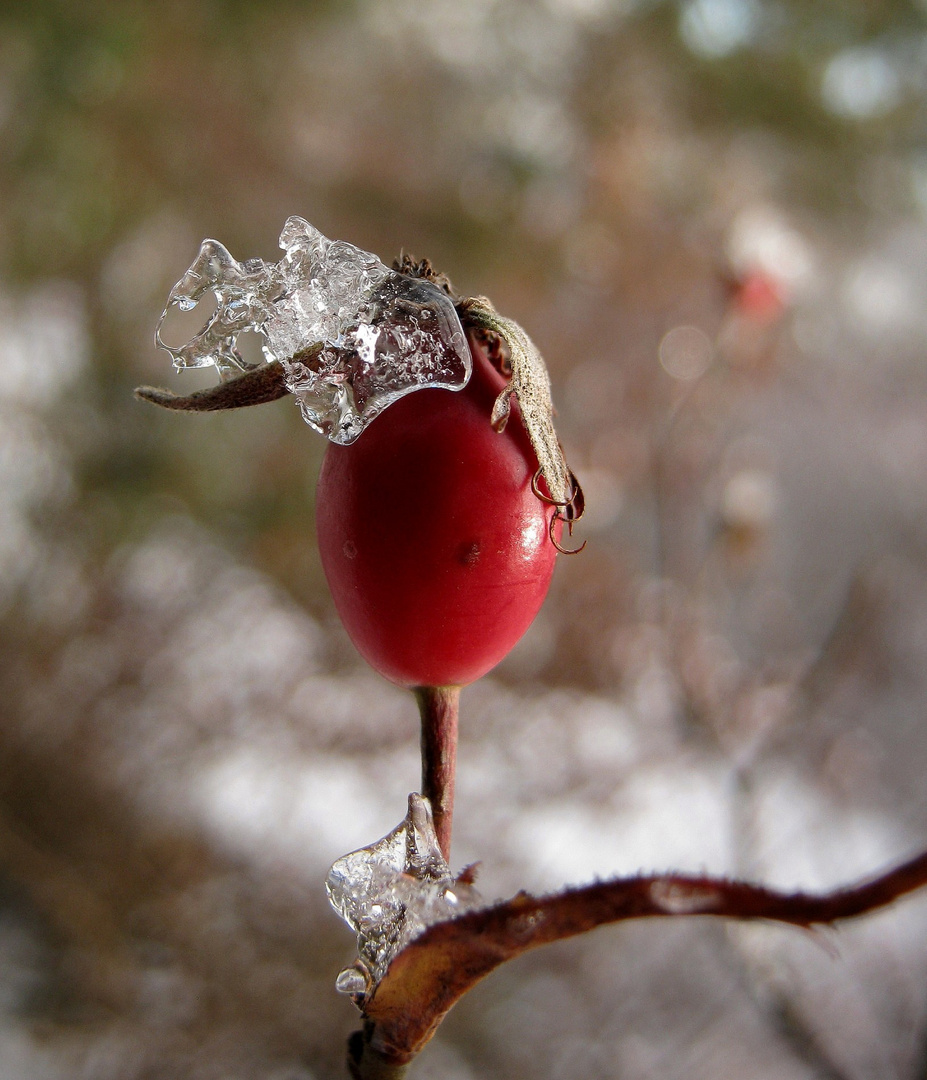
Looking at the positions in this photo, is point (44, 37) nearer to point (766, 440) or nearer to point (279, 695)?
point (279, 695)

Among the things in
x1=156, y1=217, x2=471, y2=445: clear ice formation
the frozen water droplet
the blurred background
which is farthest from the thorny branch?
the blurred background

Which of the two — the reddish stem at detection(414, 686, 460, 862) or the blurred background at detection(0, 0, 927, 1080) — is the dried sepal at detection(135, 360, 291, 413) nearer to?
the reddish stem at detection(414, 686, 460, 862)

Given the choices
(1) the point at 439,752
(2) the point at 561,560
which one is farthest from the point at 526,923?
(2) the point at 561,560

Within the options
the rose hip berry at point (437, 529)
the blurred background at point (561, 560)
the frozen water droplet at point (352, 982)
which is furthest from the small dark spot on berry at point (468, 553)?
the blurred background at point (561, 560)

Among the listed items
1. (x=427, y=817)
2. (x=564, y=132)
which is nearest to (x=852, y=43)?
(x=564, y=132)

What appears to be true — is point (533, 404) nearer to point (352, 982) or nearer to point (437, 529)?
point (437, 529)

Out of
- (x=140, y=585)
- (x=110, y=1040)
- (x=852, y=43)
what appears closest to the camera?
(x=110, y=1040)
